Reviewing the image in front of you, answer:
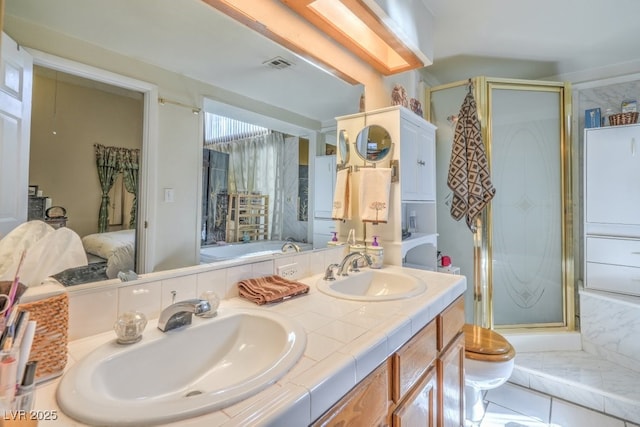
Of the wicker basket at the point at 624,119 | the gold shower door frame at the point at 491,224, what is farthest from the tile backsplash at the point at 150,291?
the wicker basket at the point at 624,119

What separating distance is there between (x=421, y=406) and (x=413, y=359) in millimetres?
195

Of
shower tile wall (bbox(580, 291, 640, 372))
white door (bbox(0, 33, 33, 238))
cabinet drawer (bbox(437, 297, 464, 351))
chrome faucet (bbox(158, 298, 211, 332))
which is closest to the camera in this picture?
white door (bbox(0, 33, 33, 238))

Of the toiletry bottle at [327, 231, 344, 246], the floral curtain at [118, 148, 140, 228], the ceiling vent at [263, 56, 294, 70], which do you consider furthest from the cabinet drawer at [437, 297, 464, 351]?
the ceiling vent at [263, 56, 294, 70]

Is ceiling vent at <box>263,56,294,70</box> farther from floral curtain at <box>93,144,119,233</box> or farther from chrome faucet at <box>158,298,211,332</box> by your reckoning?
chrome faucet at <box>158,298,211,332</box>

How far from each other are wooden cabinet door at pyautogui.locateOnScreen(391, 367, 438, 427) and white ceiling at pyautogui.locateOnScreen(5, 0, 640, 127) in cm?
119

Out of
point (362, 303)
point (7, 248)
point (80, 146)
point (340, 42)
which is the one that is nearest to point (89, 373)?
point (7, 248)

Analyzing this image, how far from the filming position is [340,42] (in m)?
1.56

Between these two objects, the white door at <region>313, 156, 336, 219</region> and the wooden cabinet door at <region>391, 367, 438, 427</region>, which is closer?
the wooden cabinet door at <region>391, 367, 438, 427</region>

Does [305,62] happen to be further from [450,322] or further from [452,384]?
[452,384]

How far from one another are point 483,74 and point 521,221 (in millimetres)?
1323

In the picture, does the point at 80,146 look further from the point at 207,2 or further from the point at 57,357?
the point at 207,2

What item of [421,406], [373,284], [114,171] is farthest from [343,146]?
[421,406]

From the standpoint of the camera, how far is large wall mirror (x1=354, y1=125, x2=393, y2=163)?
1.64 meters

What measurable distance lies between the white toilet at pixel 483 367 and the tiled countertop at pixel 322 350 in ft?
2.00
